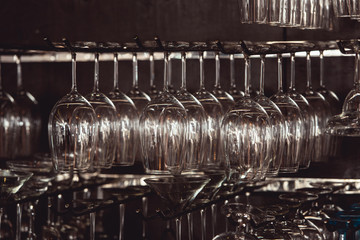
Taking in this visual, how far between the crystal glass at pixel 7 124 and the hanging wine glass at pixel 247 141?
115 centimetres

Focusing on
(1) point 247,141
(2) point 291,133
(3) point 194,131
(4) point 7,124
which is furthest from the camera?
(4) point 7,124

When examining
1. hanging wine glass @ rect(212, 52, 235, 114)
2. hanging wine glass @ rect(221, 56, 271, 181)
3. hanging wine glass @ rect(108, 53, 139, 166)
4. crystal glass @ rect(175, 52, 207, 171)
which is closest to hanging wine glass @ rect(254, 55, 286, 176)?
hanging wine glass @ rect(221, 56, 271, 181)

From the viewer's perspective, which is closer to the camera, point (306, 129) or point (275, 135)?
point (275, 135)

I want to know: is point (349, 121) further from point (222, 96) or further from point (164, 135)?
point (164, 135)

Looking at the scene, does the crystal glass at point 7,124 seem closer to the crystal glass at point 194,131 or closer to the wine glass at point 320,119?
the crystal glass at point 194,131

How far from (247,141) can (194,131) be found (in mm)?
226

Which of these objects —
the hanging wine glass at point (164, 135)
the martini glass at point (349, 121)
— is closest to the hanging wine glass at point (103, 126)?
the hanging wine glass at point (164, 135)

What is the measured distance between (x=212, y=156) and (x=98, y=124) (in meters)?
0.37

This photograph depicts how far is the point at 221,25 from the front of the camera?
3.17 metres

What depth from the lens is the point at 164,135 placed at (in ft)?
7.11

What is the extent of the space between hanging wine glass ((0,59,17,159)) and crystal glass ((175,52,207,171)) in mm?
900

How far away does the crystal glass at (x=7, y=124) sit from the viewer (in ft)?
9.64

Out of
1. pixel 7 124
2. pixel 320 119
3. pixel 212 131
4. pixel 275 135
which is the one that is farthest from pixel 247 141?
pixel 7 124

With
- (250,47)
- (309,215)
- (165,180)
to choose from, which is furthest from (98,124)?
(309,215)
